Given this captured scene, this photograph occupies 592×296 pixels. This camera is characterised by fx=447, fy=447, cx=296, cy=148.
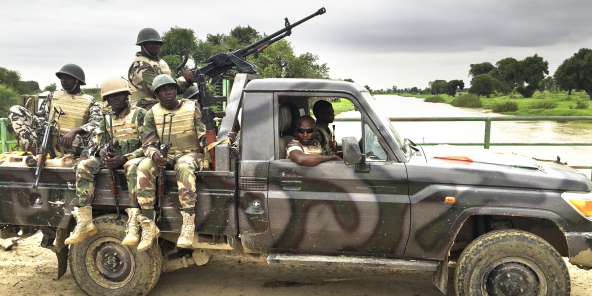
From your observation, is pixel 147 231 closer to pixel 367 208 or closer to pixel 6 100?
pixel 367 208

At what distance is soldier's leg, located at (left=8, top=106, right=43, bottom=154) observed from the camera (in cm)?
507

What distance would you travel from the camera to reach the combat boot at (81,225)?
3880 mm

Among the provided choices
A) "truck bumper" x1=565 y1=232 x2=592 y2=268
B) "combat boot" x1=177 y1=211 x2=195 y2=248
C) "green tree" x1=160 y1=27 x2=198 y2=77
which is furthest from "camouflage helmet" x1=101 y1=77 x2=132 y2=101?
"green tree" x1=160 y1=27 x2=198 y2=77

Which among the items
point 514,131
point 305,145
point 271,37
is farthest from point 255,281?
Result: point 514,131

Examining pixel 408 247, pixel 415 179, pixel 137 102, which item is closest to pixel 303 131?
pixel 415 179

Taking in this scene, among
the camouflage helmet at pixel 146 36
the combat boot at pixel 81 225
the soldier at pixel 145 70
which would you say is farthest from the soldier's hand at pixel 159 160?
the camouflage helmet at pixel 146 36

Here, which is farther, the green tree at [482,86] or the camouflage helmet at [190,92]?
the green tree at [482,86]

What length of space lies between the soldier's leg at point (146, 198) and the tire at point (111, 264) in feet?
1.12

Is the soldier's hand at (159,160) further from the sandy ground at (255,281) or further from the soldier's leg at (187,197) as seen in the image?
the sandy ground at (255,281)

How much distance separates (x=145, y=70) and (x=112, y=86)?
973 millimetres

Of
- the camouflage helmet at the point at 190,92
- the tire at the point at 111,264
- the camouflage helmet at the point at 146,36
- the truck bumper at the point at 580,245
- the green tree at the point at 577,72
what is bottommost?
the tire at the point at 111,264

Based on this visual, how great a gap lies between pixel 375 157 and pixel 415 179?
368mm

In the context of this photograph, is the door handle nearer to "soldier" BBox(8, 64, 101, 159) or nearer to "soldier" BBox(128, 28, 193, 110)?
"soldier" BBox(128, 28, 193, 110)

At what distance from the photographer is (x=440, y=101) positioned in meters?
38.3
